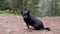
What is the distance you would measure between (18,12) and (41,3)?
3869 mm

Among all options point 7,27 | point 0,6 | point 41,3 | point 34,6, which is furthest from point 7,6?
point 7,27

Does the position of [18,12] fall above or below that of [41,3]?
below

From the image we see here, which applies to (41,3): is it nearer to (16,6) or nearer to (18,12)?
(18,12)

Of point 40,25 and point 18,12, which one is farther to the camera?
point 18,12

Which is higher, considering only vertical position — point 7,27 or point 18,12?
point 7,27

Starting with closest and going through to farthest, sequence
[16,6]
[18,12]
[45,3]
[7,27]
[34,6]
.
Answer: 1. [7,27]
2. [45,3]
3. [34,6]
4. [18,12]
5. [16,6]

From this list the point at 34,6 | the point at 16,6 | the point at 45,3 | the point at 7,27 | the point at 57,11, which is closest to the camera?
the point at 7,27

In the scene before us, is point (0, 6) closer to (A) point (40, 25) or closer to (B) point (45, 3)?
(B) point (45, 3)

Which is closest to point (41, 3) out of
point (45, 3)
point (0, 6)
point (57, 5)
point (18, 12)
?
point (45, 3)

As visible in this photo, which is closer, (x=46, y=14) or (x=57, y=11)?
(x=46, y=14)

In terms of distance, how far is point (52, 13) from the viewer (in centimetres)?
1238

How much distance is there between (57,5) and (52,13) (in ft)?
3.31

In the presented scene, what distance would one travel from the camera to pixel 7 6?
1742 centimetres

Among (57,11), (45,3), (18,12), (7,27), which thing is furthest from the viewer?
(18,12)
